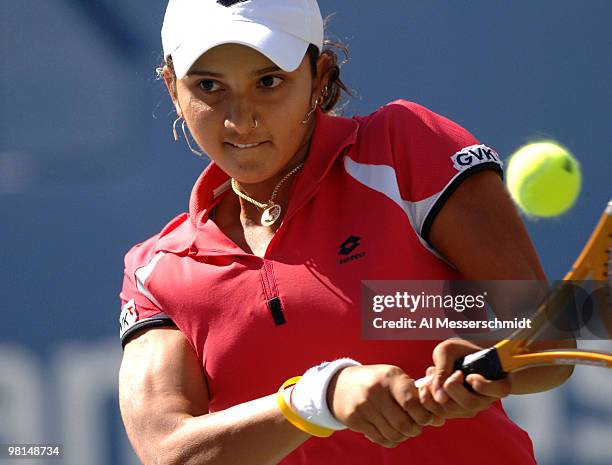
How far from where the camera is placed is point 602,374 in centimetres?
289

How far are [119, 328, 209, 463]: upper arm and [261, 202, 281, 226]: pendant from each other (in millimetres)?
238

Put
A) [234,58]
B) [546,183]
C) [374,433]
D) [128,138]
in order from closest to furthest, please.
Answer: [374,433]
[234,58]
[546,183]
[128,138]

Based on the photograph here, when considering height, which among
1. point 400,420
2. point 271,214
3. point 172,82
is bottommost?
point 400,420

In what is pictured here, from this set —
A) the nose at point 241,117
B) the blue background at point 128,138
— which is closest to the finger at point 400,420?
the nose at point 241,117

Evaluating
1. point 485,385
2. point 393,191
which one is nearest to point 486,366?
point 485,385

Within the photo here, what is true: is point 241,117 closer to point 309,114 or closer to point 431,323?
point 309,114

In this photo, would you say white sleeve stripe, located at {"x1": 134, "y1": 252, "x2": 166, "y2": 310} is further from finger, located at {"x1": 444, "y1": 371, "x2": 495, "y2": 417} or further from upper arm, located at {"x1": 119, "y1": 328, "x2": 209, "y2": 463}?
finger, located at {"x1": 444, "y1": 371, "x2": 495, "y2": 417}

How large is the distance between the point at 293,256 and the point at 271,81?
28 cm

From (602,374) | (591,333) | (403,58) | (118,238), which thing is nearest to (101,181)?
(118,238)

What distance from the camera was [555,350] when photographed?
5.64 ft

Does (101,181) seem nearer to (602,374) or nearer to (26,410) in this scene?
(26,410)

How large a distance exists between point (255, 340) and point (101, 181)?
54.7 inches

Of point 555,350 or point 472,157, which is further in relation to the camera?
point 472,157

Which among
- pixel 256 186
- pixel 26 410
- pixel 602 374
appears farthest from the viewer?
pixel 26 410
